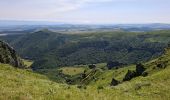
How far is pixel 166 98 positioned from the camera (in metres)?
26.7

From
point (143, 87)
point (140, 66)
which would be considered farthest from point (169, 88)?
point (140, 66)

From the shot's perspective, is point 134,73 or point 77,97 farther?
point 134,73

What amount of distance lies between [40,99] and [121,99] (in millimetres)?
8471

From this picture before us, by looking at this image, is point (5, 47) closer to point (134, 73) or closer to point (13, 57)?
point (13, 57)

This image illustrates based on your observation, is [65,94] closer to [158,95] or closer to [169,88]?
[158,95]

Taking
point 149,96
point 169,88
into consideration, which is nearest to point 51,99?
point 149,96

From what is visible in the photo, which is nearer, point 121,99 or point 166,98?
point 121,99

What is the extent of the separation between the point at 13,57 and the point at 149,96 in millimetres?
80021

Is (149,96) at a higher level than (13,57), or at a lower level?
higher

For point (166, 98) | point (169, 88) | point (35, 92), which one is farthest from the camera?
point (169, 88)

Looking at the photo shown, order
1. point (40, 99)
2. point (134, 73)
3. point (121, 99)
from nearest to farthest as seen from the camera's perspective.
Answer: point (40, 99) < point (121, 99) < point (134, 73)

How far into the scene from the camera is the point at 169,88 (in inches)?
1220

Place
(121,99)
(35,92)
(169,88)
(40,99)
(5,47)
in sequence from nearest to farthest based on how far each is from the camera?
1. (40,99)
2. (35,92)
3. (121,99)
4. (169,88)
5. (5,47)

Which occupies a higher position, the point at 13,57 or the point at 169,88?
the point at 169,88
